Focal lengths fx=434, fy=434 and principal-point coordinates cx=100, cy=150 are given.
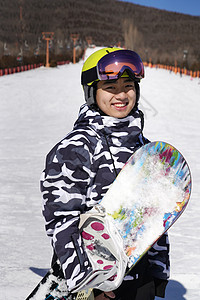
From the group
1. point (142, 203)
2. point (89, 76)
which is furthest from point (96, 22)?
point (142, 203)

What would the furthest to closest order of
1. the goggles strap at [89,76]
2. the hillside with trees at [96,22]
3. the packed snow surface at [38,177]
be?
1. the hillside with trees at [96,22]
2. the packed snow surface at [38,177]
3. the goggles strap at [89,76]

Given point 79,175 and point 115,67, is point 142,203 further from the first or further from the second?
point 115,67

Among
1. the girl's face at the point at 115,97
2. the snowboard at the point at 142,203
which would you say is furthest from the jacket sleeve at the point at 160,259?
the girl's face at the point at 115,97

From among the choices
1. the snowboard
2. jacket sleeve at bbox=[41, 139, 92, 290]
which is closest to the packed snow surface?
the snowboard

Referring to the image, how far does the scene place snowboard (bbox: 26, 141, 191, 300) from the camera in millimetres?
1613

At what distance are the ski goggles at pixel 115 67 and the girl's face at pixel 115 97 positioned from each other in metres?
0.04

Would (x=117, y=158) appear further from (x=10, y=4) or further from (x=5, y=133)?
(x=10, y=4)

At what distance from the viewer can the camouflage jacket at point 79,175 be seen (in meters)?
1.49

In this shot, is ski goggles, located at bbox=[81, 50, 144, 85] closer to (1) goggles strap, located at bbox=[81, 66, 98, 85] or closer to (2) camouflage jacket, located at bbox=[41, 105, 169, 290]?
(1) goggles strap, located at bbox=[81, 66, 98, 85]

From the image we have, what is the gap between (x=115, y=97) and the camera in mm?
1743

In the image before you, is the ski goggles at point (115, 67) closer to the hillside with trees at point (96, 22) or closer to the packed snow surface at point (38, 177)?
the packed snow surface at point (38, 177)

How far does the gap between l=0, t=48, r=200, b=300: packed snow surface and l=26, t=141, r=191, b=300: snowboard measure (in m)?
1.48

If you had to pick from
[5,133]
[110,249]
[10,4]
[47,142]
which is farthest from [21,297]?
[10,4]

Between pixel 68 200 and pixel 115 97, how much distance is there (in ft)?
1.57
